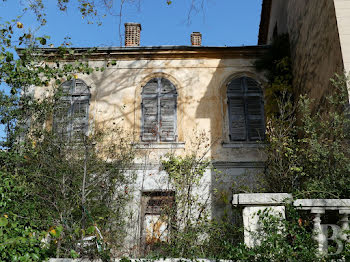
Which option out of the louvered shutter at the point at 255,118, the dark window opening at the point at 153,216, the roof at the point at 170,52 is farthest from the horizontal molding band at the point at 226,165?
the roof at the point at 170,52

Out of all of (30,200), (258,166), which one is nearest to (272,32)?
(258,166)

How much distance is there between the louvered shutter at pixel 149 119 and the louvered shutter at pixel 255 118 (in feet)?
8.56

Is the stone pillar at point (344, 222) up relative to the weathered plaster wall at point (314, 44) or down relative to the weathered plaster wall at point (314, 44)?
down

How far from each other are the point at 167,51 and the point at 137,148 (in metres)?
3.08

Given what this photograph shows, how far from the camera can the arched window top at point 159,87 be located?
1090cm

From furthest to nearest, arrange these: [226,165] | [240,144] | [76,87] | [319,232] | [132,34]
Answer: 1. [132,34]
2. [76,87]
3. [240,144]
4. [226,165]
5. [319,232]

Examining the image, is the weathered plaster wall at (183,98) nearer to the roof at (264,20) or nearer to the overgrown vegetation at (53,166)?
the overgrown vegetation at (53,166)

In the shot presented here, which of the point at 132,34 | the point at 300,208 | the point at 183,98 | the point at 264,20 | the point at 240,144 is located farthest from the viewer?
the point at 264,20

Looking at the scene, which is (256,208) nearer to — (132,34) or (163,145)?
(163,145)

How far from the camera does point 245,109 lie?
10.6 metres

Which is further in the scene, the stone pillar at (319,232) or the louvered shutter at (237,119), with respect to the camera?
the louvered shutter at (237,119)

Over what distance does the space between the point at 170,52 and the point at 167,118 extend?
198 cm

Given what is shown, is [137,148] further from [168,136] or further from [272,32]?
[272,32]

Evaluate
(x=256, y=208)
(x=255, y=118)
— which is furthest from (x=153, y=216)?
(x=256, y=208)
